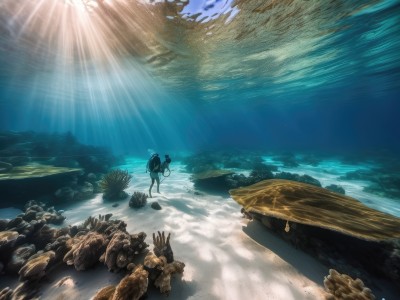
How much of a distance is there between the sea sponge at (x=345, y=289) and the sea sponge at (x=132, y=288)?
112 inches

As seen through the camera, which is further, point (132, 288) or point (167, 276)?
point (167, 276)

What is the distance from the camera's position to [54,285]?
3184mm

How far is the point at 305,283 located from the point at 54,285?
176 inches

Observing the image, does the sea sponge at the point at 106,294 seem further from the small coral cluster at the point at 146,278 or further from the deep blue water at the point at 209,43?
the deep blue water at the point at 209,43

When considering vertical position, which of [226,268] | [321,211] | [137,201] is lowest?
[226,268]

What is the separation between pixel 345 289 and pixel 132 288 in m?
3.24

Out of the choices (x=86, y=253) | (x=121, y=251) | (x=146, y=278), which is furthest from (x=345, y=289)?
(x=86, y=253)

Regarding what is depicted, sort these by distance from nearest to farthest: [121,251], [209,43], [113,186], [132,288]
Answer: [132,288], [121,251], [113,186], [209,43]

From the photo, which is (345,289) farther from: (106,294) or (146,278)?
(106,294)

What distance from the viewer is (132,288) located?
2.58m

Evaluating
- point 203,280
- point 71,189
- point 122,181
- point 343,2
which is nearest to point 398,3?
point 343,2

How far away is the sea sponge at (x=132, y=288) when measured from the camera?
2.49m

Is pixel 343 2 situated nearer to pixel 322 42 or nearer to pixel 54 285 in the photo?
pixel 322 42

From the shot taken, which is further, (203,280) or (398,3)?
(398,3)
